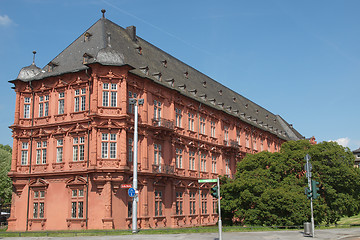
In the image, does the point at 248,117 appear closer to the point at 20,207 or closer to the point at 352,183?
the point at 352,183

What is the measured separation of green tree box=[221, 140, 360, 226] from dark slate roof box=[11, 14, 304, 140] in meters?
11.5

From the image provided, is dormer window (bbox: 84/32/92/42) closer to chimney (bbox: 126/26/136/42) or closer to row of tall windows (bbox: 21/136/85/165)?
chimney (bbox: 126/26/136/42)

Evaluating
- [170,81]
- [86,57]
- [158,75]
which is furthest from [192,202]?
[86,57]

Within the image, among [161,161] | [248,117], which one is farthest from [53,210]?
Answer: [248,117]

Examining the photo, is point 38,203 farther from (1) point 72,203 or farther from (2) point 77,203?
(2) point 77,203

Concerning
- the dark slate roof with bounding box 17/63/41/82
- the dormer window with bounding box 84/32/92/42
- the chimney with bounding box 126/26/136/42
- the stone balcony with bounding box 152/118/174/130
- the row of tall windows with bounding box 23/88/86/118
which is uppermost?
the chimney with bounding box 126/26/136/42

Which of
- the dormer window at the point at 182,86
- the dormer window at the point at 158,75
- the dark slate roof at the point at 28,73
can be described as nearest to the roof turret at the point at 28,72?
the dark slate roof at the point at 28,73

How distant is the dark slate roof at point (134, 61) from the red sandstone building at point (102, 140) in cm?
14

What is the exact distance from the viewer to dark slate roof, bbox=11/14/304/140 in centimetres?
3753

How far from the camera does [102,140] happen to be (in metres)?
34.4

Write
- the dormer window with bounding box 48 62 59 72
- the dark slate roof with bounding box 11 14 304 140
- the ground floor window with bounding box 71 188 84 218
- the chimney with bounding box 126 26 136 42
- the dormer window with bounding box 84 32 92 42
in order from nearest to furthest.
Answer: the ground floor window with bounding box 71 188 84 218 < the dark slate roof with bounding box 11 14 304 140 < the dormer window with bounding box 48 62 59 72 < the dormer window with bounding box 84 32 92 42 < the chimney with bounding box 126 26 136 42

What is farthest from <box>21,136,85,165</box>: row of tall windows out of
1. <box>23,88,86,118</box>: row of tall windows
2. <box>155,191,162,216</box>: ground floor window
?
<box>155,191,162,216</box>: ground floor window

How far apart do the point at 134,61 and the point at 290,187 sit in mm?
20557

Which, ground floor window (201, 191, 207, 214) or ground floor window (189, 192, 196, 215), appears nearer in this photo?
ground floor window (189, 192, 196, 215)
